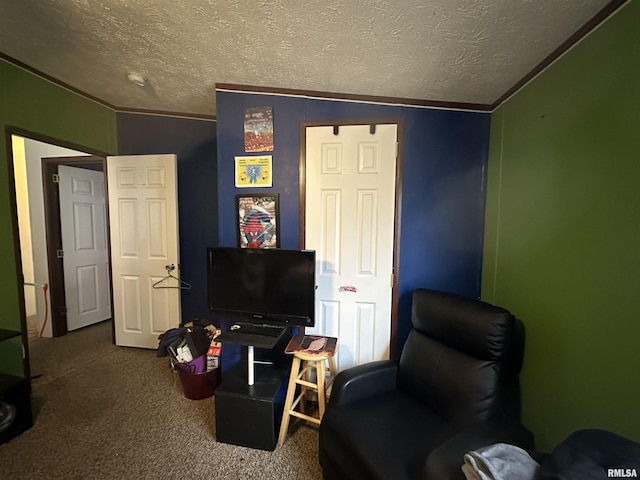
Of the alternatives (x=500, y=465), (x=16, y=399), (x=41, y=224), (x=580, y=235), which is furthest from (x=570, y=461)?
(x=41, y=224)

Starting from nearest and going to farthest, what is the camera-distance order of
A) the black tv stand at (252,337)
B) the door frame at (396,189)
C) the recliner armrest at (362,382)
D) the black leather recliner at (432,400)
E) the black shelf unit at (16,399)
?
1. the black leather recliner at (432,400)
2. the recliner armrest at (362,382)
3. the black tv stand at (252,337)
4. the black shelf unit at (16,399)
5. the door frame at (396,189)

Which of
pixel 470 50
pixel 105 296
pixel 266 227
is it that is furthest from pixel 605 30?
pixel 105 296

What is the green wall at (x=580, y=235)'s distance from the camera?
0.97m

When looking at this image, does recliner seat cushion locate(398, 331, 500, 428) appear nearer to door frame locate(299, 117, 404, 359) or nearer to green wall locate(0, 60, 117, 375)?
door frame locate(299, 117, 404, 359)

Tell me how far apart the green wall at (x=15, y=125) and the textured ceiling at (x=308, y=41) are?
0.58 feet

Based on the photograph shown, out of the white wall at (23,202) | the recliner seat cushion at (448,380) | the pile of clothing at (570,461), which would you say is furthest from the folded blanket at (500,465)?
the white wall at (23,202)

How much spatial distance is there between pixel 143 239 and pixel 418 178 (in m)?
2.74

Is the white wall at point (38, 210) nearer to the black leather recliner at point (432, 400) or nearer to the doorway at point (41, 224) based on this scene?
the doorway at point (41, 224)

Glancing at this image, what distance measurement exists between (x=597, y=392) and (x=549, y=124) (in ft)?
4.01

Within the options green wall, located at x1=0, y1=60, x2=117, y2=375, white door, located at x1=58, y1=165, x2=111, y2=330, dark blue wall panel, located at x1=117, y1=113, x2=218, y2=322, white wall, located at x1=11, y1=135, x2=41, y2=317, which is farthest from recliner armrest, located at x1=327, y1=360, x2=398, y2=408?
white wall, located at x1=11, y1=135, x2=41, y2=317

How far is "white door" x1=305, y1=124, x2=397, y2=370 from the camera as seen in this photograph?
6.37 ft

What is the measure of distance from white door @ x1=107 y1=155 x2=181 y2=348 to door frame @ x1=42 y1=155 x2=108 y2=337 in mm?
583

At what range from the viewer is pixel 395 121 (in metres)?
1.92

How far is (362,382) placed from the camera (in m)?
1.54
